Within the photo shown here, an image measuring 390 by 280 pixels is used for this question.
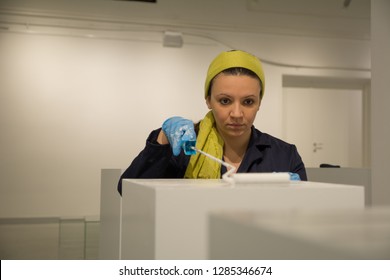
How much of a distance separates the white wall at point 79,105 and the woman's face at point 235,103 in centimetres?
277

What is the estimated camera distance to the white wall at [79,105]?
3.82 m

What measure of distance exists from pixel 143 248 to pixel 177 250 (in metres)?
0.09

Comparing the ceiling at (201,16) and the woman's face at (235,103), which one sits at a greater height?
the ceiling at (201,16)

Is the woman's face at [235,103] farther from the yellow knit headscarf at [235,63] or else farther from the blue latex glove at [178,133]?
the blue latex glove at [178,133]

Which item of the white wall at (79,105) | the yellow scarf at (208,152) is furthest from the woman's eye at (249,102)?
the white wall at (79,105)

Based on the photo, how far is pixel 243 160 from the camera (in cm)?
126

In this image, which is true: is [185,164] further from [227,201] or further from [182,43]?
[182,43]

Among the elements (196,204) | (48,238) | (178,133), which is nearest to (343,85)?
(48,238)

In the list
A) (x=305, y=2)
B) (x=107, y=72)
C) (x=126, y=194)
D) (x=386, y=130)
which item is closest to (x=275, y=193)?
(x=126, y=194)

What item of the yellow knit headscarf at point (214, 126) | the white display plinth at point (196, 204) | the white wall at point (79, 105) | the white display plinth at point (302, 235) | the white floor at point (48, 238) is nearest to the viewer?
the white display plinth at point (302, 235)

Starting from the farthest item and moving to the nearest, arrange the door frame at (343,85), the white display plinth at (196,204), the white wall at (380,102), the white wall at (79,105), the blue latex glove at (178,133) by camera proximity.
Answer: the door frame at (343,85) → the white wall at (79,105) → the white wall at (380,102) → the blue latex glove at (178,133) → the white display plinth at (196,204)

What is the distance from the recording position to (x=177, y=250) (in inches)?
26.4

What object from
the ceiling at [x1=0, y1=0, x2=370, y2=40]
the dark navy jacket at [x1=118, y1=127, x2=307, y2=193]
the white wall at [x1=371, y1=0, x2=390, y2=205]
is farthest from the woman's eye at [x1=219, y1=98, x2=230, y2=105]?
the ceiling at [x1=0, y1=0, x2=370, y2=40]

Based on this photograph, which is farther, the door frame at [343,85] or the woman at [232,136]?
the door frame at [343,85]
